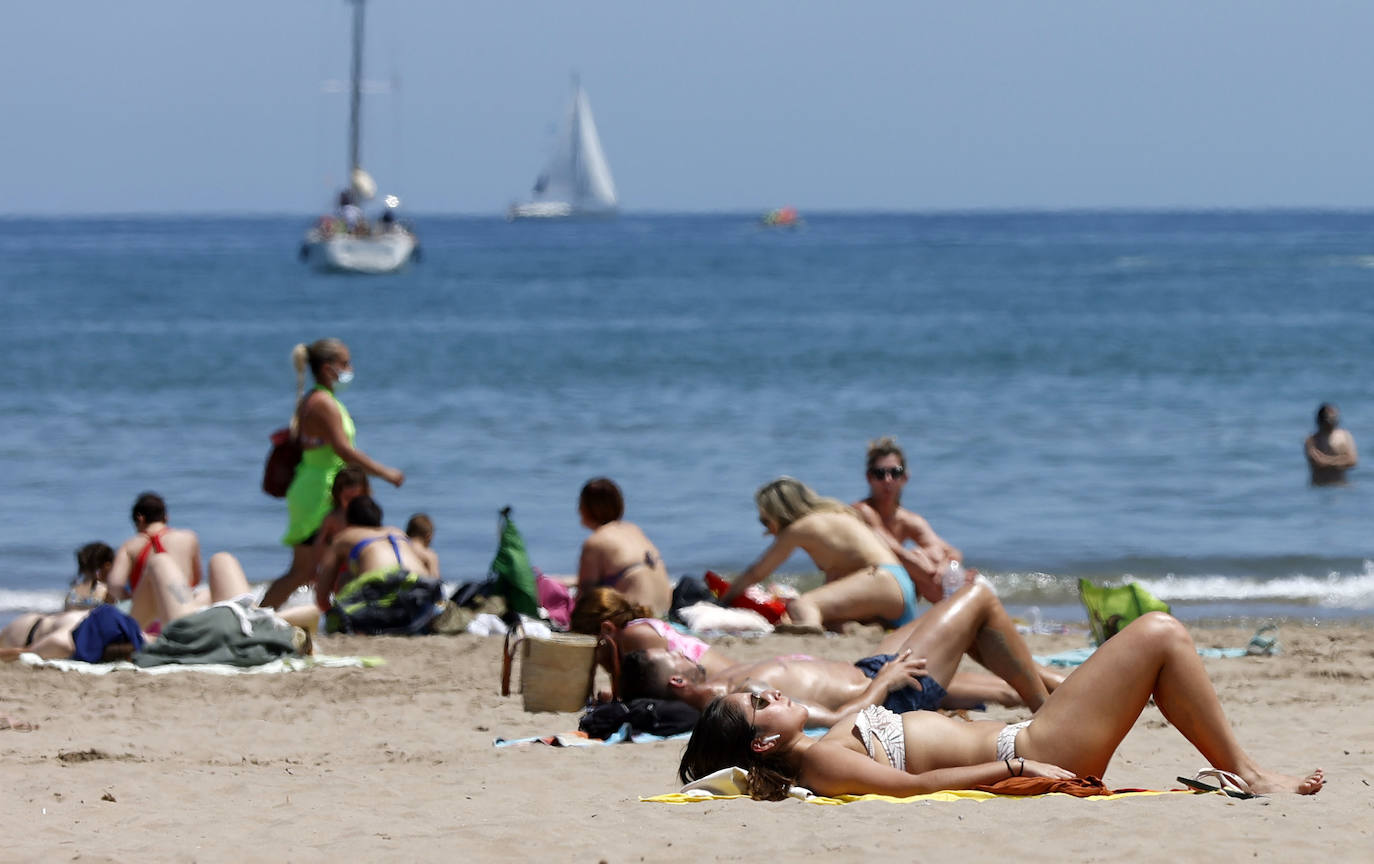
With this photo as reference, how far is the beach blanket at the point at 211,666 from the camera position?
22.0 feet

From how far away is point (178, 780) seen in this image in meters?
5.02

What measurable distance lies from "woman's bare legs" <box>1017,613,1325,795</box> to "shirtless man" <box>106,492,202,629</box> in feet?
15.1

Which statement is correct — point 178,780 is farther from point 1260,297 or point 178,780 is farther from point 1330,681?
point 1260,297

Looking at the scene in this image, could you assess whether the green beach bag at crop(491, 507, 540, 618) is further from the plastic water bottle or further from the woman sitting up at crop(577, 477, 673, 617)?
the plastic water bottle

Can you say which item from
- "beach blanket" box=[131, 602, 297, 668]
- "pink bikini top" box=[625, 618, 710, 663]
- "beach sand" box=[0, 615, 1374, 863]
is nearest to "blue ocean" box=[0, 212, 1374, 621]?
"beach blanket" box=[131, 602, 297, 668]

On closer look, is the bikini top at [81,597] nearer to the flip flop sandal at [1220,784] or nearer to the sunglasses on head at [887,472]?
the sunglasses on head at [887,472]

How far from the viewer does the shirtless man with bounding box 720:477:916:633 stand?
7539 mm

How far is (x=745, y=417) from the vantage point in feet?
62.2

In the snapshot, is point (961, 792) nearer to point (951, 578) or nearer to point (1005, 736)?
point (1005, 736)

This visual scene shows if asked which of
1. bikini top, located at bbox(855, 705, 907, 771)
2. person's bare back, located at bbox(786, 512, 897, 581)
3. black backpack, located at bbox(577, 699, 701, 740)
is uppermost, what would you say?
person's bare back, located at bbox(786, 512, 897, 581)

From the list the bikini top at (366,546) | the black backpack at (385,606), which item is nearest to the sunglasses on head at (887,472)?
the black backpack at (385,606)

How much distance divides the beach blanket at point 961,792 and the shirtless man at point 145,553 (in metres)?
3.84

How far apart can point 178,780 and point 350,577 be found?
9.28ft

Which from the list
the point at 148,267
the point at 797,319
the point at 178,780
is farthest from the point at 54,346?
the point at 148,267
